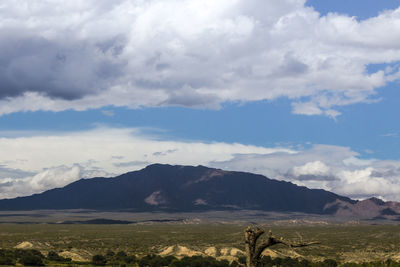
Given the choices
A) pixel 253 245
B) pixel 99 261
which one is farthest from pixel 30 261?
pixel 253 245

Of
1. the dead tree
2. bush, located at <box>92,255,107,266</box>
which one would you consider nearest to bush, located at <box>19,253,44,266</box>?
bush, located at <box>92,255,107,266</box>

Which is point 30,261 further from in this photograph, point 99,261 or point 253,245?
point 253,245

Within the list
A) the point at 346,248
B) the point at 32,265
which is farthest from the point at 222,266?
the point at 346,248

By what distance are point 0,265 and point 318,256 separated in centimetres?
6559

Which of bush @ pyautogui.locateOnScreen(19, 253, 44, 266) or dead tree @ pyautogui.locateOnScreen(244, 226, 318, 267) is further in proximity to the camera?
bush @ pyautogui.locateOnScreen(19, 253, 44, 266)

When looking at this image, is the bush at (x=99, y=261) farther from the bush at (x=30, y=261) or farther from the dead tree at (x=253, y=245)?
the dead tree at (x=253, y=245)

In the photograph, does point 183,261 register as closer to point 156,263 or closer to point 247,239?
point 156,263

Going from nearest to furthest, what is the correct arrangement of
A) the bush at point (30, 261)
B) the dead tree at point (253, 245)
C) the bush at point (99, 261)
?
the dead tree at point (253, 245) → the bush at point (30, 261) → the bush at point (99, 261)

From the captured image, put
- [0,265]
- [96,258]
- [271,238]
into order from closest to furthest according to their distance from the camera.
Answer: [271,238] < [0,265] < [96,258]

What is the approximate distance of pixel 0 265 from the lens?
73.4 m

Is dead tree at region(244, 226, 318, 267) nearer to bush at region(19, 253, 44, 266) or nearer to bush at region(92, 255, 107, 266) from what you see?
bush at region(19, 253, 44, 266)

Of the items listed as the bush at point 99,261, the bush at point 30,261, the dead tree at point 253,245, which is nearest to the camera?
the dead tree at point 253,245

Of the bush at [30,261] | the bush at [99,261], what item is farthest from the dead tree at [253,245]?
Answer: the bush at [99,261]

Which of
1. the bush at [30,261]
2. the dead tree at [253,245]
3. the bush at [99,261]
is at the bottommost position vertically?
the bush at [99,261]
